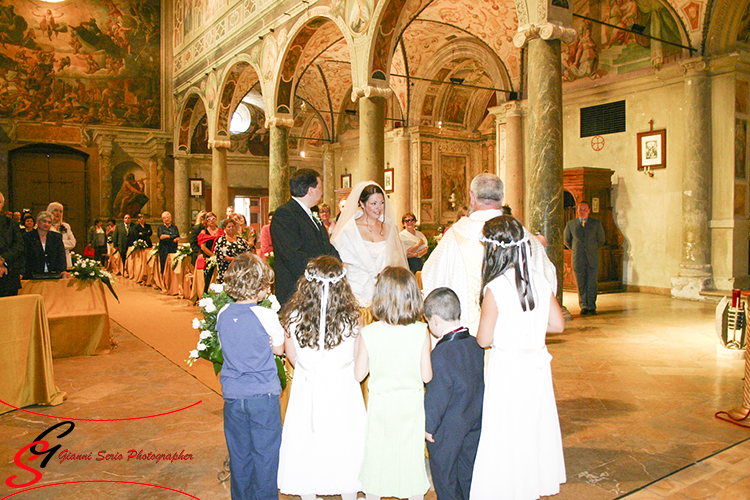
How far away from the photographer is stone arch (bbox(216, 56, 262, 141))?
16266mm

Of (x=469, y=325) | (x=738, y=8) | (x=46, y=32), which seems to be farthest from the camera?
(x=46, y=32)

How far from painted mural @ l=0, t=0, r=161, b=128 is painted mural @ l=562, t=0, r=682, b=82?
1521cm

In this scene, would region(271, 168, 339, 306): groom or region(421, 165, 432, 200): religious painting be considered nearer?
region(271, 168, 339, 306): groom

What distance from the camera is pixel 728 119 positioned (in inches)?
401

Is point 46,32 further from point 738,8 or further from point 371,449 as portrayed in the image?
point 371,449

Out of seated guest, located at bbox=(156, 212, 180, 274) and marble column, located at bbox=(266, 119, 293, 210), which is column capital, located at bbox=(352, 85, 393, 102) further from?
seated guest, located at bbox=(156, 212, 180, 274)

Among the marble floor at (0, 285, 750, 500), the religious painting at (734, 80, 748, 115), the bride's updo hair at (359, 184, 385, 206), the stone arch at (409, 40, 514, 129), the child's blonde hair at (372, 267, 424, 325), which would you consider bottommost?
the marble floor at (0, 285, 750, 500)

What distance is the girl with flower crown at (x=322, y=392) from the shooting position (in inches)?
107

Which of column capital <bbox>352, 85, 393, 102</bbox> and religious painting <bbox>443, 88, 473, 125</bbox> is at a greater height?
religious painting <bbox>443, 88, 473, 125</bbox>

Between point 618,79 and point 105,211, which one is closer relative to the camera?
point 618,79

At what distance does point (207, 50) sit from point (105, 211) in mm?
6809

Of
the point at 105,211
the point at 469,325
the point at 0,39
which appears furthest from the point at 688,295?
the point at 0,39

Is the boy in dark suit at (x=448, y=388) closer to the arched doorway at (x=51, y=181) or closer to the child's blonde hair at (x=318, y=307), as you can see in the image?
the child's blonde hair at (x=318, y=307)

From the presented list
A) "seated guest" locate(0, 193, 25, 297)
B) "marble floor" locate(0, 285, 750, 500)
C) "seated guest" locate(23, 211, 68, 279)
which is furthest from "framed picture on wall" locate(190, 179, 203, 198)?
"seated guest" locate(0, 193, 25, 297)
